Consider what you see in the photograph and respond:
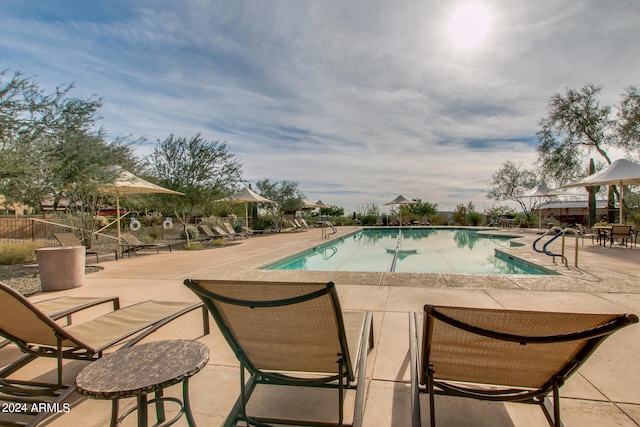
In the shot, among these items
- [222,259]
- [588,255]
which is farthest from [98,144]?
[588,255]

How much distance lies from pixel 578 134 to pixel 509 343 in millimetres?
22482

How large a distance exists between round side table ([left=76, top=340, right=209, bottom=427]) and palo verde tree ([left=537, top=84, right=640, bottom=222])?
21.8 metres

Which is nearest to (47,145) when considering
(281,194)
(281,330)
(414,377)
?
(281,330)

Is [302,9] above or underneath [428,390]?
above

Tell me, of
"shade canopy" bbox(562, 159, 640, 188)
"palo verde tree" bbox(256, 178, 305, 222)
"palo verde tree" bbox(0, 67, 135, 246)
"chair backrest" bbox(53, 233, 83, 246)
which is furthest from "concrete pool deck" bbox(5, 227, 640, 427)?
"palo verde tree" bbox(256, 178, 305, 222)

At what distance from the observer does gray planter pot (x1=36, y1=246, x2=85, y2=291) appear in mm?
4898

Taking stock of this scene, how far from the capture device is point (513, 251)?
8852mm

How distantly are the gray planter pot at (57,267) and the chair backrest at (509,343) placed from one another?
5734 millimetres

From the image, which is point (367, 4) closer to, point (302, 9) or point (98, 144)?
point (302, 9)

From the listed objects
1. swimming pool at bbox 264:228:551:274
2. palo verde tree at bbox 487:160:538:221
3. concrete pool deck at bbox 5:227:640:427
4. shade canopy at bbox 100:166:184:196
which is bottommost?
swimming pool at bbox 264:228:551:274

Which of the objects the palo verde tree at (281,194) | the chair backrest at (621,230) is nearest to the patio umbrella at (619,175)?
the chair backrest at (621,230)

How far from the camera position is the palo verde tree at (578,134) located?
16781 millimetres

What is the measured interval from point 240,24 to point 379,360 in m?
9.61

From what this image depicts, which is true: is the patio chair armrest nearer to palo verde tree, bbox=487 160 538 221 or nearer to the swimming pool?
the swimming pool
